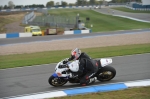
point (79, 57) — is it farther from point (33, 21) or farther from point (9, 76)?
point (33, 21)

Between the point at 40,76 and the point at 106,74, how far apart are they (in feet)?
10.8

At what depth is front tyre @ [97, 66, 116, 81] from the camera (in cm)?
1057

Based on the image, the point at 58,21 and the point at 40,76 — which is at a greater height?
the point at 40,76

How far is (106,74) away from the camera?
10.7 metres

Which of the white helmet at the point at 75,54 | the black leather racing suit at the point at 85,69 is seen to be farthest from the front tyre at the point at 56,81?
the white helmet at the point at 75,54

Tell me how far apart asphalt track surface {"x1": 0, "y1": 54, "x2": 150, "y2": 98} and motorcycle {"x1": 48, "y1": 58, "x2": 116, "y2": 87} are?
21 cm

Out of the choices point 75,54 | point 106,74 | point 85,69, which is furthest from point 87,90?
point 75,54

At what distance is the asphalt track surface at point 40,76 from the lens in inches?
408

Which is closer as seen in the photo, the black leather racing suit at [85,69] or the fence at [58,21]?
the black leather racing suit at [85,69]

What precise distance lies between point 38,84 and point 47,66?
3906 mm

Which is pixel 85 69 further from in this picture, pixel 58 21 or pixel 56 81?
pixel 58 21

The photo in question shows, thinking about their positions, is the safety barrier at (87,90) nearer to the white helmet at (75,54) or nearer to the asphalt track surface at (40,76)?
the asphalt track surface at (40,76)

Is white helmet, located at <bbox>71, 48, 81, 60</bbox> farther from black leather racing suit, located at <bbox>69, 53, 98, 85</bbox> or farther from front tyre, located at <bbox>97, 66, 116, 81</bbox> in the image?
Answer: front tyre, located at <bbox>97, 66, 116, 81</bbox>

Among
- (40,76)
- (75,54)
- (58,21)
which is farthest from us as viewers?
(58,21)
